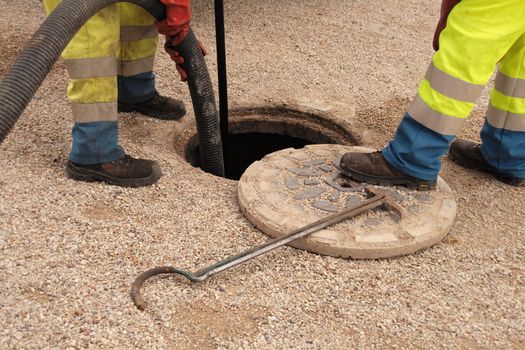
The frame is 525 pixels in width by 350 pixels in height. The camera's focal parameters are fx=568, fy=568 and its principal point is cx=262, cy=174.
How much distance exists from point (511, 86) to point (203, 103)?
153cm

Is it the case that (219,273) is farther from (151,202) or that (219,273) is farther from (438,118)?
(438,118)

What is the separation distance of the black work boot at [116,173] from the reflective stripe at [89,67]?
1.36 feet

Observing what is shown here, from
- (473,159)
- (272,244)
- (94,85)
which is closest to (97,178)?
(94,85)

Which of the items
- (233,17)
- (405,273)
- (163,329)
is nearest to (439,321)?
(405,273)

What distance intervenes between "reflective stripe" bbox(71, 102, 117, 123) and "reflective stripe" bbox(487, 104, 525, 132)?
185 cm

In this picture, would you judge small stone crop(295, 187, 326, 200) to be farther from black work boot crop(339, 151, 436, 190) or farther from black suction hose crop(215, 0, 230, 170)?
black suction hose crop(215, 0, 230, 170)

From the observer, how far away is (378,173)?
2627mm

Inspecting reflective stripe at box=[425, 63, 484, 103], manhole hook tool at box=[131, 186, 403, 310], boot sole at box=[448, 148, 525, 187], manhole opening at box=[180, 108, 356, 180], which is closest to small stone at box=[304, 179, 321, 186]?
manhole hook tool at box=[131, 186, 403, 310]

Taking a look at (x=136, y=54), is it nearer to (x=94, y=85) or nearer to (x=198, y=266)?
(x=94, y=85)

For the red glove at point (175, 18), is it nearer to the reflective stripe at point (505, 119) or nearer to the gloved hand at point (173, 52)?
the gloved hand at point (173, 52)

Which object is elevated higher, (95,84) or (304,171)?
(95,84)

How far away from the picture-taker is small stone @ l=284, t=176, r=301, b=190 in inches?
102

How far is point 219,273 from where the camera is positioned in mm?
2137

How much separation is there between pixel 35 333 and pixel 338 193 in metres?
1.38
